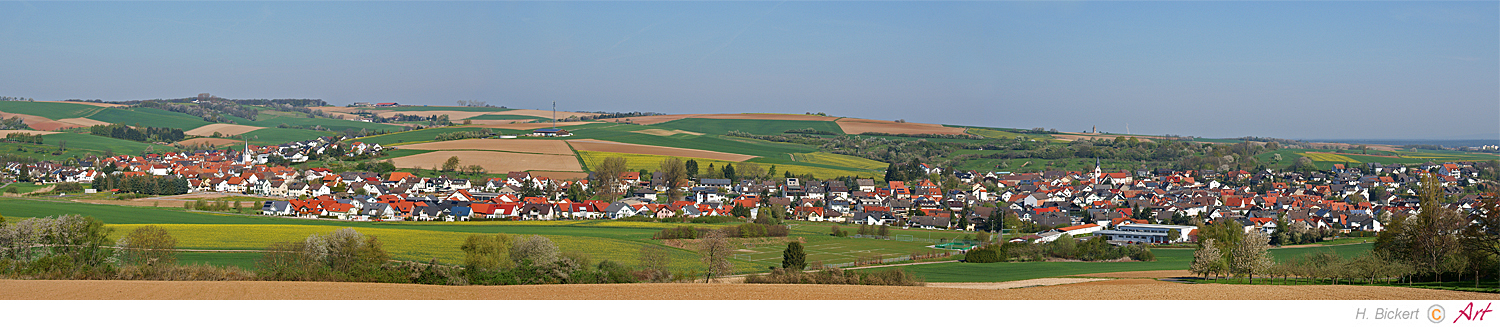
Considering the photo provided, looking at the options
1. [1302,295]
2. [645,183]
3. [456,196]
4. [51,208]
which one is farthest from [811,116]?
[1302,295]

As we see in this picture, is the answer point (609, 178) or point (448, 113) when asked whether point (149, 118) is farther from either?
point (609, 178)

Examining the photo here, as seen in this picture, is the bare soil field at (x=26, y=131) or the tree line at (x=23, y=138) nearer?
the tree line at (x=23, y=138)

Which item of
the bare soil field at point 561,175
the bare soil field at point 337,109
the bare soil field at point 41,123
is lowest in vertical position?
the bare soil field at point 561,175

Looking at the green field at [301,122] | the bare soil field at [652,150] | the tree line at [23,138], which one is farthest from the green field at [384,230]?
the green field at [301,122]

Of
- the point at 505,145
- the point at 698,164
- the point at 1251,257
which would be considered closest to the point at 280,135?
the point at 505,145

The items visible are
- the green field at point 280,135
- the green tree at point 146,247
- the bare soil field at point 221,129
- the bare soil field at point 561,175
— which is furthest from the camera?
the bare soil field at point 221,129

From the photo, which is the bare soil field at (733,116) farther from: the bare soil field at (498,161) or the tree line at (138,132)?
the tree line at (138,132)
